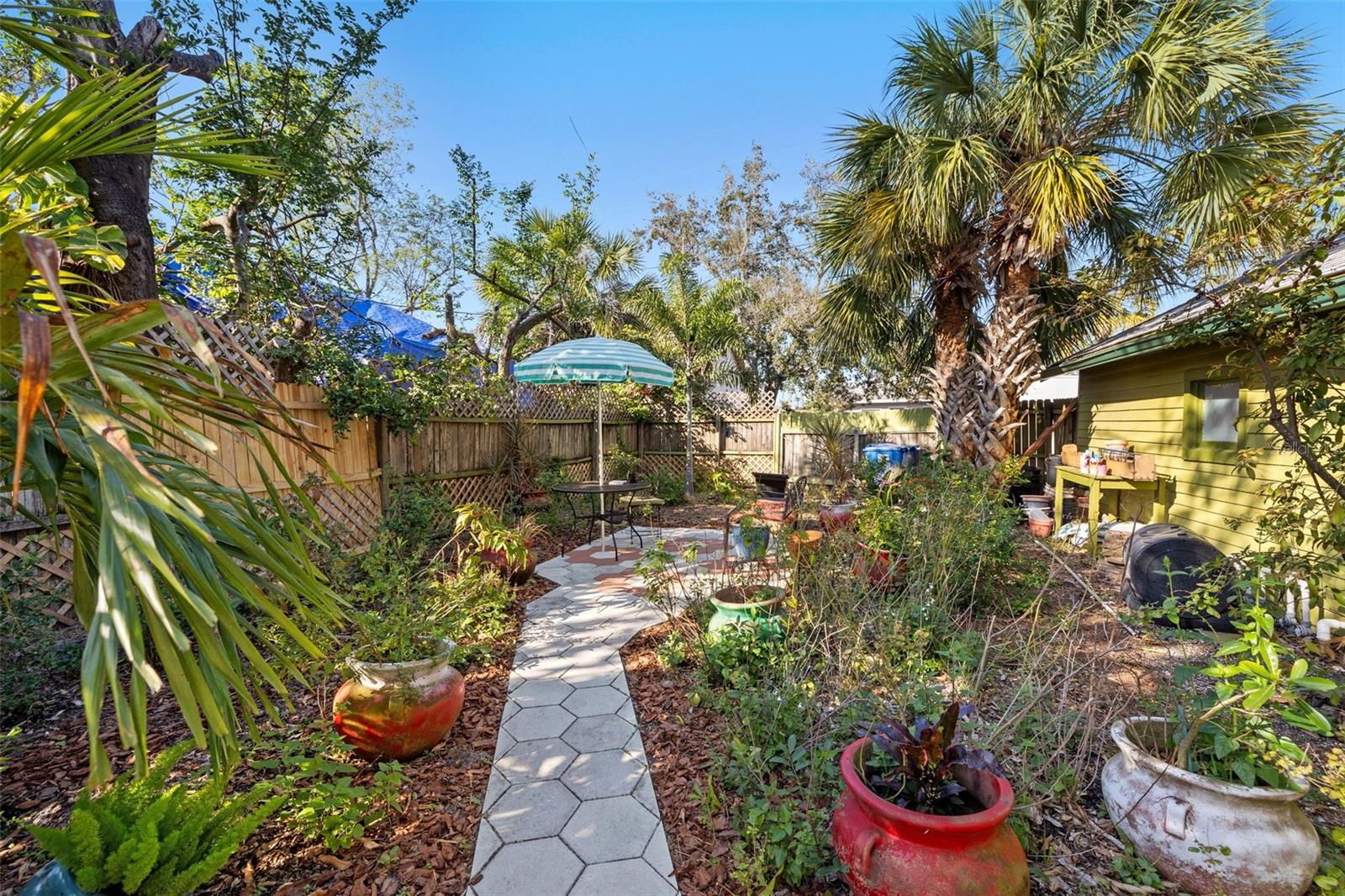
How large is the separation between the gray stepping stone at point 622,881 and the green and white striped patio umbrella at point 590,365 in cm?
429

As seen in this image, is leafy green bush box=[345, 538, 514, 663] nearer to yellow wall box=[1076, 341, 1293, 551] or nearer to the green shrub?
the green shrub

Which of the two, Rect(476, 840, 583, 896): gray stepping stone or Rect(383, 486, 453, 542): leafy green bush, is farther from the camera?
Rect(383, 486, 453, 542): leafy green bush

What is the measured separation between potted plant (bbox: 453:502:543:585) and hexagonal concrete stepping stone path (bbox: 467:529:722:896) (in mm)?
603

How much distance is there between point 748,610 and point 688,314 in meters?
7.23

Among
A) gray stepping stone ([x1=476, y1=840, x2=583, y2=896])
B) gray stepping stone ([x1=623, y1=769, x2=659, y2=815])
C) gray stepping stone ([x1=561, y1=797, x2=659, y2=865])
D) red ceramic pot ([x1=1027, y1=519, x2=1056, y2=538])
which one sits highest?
red ceramic pot ([x1=1027, y1=519, x2=1056, y2=538])

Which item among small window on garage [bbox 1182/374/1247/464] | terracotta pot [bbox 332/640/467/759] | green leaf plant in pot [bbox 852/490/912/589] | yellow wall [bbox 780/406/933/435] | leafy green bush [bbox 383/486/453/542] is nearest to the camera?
terracotta pot [bbox 332/640/467/759]

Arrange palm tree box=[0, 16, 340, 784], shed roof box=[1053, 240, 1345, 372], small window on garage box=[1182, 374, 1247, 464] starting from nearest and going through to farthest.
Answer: palm tree box=[0, 16, 340, 784] → shed roof box=[1053, 240, 1345, 372] → small window on garage box=[1182, 374, 1247, 464]

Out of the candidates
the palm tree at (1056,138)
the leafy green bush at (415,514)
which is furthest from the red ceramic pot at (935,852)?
the leafy green bush at (415,514)

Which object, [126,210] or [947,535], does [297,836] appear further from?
[126,210]

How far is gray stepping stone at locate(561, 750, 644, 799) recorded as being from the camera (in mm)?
2156

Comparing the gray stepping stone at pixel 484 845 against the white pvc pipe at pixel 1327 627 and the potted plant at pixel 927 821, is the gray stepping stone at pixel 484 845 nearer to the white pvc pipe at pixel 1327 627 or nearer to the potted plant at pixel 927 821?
the potted plant at pixel 927 821

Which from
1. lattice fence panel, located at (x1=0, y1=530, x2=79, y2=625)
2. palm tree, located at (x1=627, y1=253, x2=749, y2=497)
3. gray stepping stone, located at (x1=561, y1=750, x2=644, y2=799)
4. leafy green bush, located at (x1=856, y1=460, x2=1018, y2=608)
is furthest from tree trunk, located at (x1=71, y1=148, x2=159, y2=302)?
palm tree, located at (x1=627, y1=253, x2=749, y2=497)

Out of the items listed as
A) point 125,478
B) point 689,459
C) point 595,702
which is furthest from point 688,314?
point 125,478

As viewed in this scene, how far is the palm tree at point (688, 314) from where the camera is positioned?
30.6 ft
